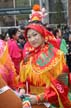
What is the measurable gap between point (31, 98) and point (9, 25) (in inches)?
845

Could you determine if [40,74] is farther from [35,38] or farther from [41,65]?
[35,38]

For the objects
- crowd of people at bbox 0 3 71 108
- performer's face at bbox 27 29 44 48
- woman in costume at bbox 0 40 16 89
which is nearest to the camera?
woman in costume at bbox 0 40 16 89

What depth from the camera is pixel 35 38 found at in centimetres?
486

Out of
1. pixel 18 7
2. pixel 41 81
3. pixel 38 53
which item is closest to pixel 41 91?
pixel 41 81

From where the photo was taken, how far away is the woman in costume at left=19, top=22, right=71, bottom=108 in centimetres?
480

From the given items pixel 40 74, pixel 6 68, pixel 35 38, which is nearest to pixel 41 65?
pixel 40 74

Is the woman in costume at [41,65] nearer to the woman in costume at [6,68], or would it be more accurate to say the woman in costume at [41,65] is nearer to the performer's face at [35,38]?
the performer's face at [35,38]

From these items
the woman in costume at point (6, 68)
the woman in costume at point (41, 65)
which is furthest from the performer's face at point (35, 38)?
the woman in costume at point (6, 68)

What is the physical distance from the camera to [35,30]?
4.95 m

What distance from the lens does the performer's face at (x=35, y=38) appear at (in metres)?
4.86

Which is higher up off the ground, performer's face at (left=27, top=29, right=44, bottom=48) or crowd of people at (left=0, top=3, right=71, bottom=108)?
performer's face at (left=27, top=29, right=44, bottom=48)

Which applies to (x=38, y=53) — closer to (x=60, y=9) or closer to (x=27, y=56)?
(x=27, y=56)

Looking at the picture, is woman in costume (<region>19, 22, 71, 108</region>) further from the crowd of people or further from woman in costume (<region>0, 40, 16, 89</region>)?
woman in costume (<region>0, 40, 16, 89</region>)

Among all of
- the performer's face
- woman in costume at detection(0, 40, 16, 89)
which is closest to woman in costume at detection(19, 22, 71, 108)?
the performer's face
